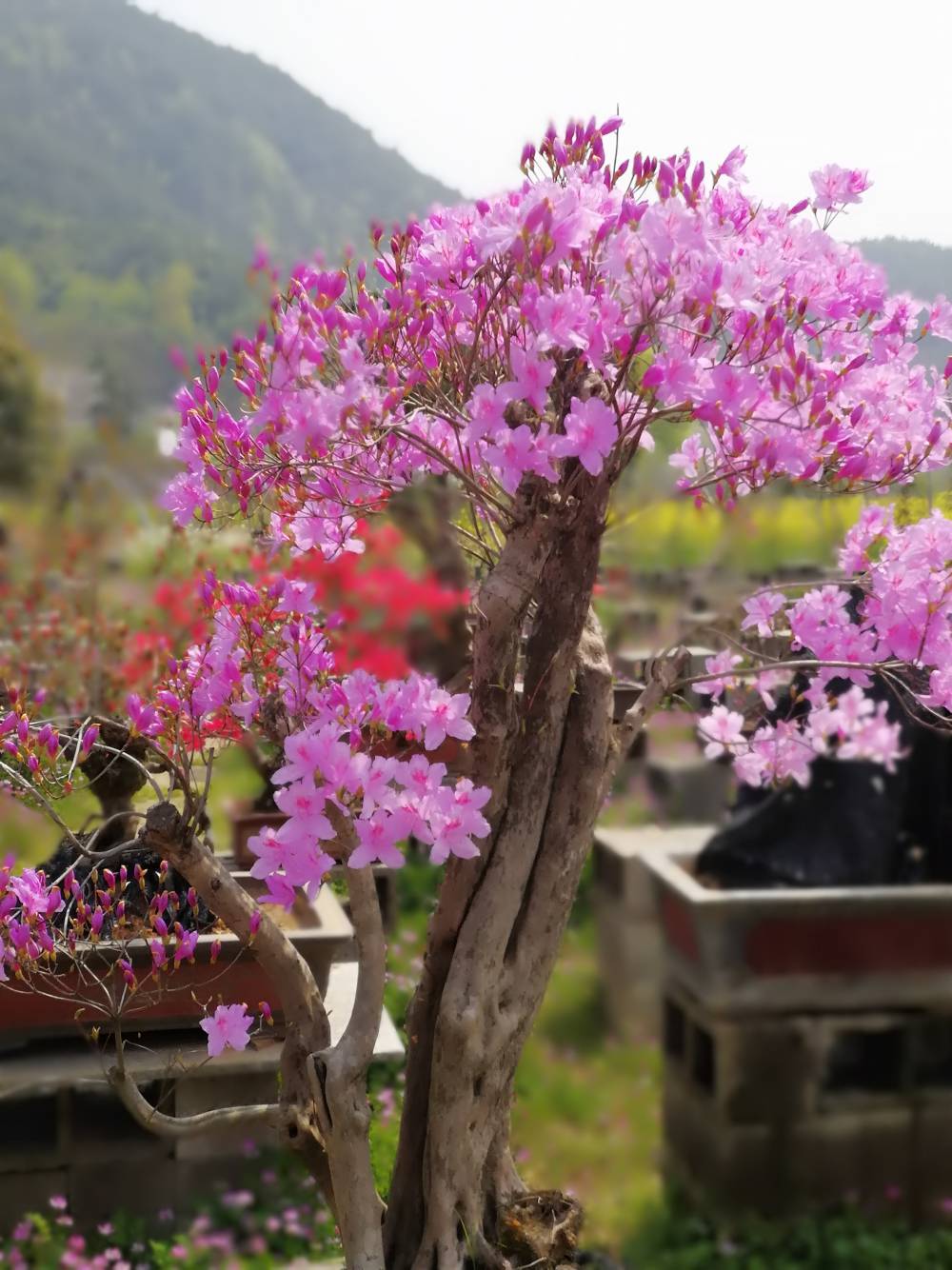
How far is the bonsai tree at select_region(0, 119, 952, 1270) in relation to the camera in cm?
128

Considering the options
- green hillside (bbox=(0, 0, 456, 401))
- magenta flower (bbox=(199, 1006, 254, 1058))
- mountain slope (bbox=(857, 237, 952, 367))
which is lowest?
magenta flower (bbox=(199, 1006, 254, 1058))

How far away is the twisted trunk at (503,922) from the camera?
1.64m

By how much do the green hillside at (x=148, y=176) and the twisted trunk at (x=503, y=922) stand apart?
39.7 ft

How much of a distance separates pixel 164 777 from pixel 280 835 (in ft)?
4.75

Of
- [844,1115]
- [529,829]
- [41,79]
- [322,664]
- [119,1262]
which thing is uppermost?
[41,79]

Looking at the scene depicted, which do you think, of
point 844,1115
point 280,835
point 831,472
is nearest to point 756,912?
point 844,1115

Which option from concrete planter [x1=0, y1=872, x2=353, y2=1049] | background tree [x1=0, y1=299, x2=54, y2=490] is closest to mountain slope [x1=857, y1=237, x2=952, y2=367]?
concrete planter [x1=0, y1=872, x2=353, y2=1049]

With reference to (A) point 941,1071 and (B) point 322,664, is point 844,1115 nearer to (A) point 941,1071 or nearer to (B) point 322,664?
(A) point 941,1071

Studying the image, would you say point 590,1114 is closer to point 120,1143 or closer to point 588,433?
point 120,1143

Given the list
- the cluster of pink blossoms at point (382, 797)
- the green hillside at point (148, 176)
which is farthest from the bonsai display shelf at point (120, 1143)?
the green hillside at point (148, 176)

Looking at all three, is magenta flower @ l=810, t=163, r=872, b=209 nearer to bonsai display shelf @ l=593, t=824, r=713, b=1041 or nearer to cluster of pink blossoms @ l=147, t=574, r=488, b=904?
cluster of pink blossoms @ l=147, t=574, r=488, b=904

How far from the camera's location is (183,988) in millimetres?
1885

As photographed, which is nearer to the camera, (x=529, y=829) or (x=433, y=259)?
(x=433, y=259)

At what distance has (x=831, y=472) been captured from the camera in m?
1.53
